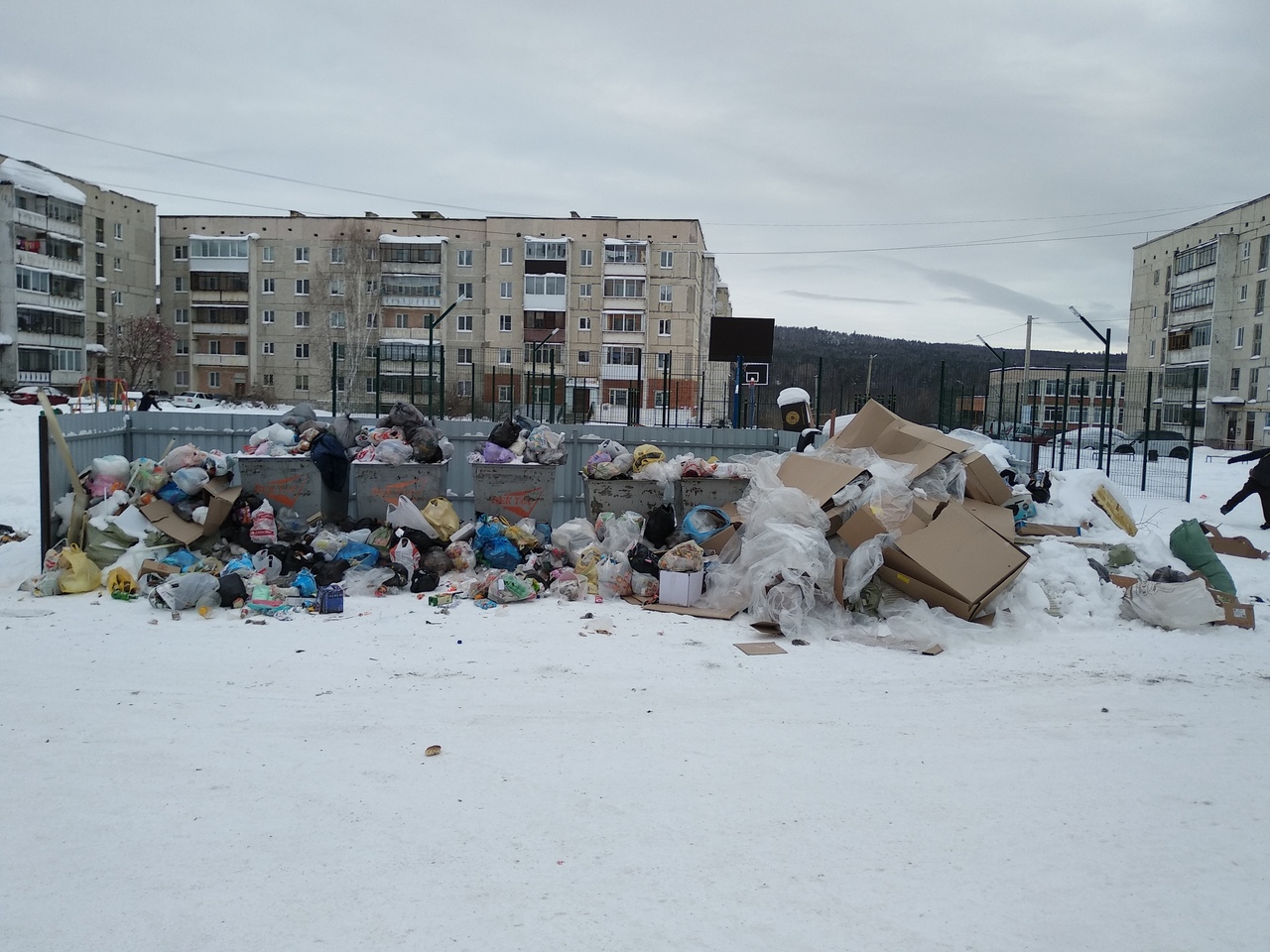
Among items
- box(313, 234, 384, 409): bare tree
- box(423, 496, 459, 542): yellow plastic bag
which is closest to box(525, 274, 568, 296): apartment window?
box(313, 234, 384, 409): bare tree

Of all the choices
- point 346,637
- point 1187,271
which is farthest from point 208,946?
point 1187,271

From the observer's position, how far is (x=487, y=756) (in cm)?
409

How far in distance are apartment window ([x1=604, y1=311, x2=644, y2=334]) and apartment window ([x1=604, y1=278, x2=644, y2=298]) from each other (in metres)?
1.09

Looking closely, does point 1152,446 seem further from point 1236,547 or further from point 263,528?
point 263,528

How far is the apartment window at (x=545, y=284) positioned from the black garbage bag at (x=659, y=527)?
43.5m

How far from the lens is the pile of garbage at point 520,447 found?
8945 mm

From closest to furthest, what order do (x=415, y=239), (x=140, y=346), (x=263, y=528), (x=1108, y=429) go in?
(x=263, y=528) < (x=1108, y=429) < (x=140, y=346) < (x=415, y=239)

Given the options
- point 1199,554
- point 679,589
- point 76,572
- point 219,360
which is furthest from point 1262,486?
point 219,360

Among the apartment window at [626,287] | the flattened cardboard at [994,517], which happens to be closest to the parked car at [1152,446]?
the flattened cardboard at [994,517]

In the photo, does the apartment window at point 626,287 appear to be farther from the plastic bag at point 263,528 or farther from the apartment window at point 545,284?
the plastic bag at point 263,528

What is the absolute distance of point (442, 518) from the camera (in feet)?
27.3

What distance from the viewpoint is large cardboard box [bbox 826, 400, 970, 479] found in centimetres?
811

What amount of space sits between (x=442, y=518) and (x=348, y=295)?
46.5 meters

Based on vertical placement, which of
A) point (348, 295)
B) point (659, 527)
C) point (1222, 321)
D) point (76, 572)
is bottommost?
point (76, 572)
